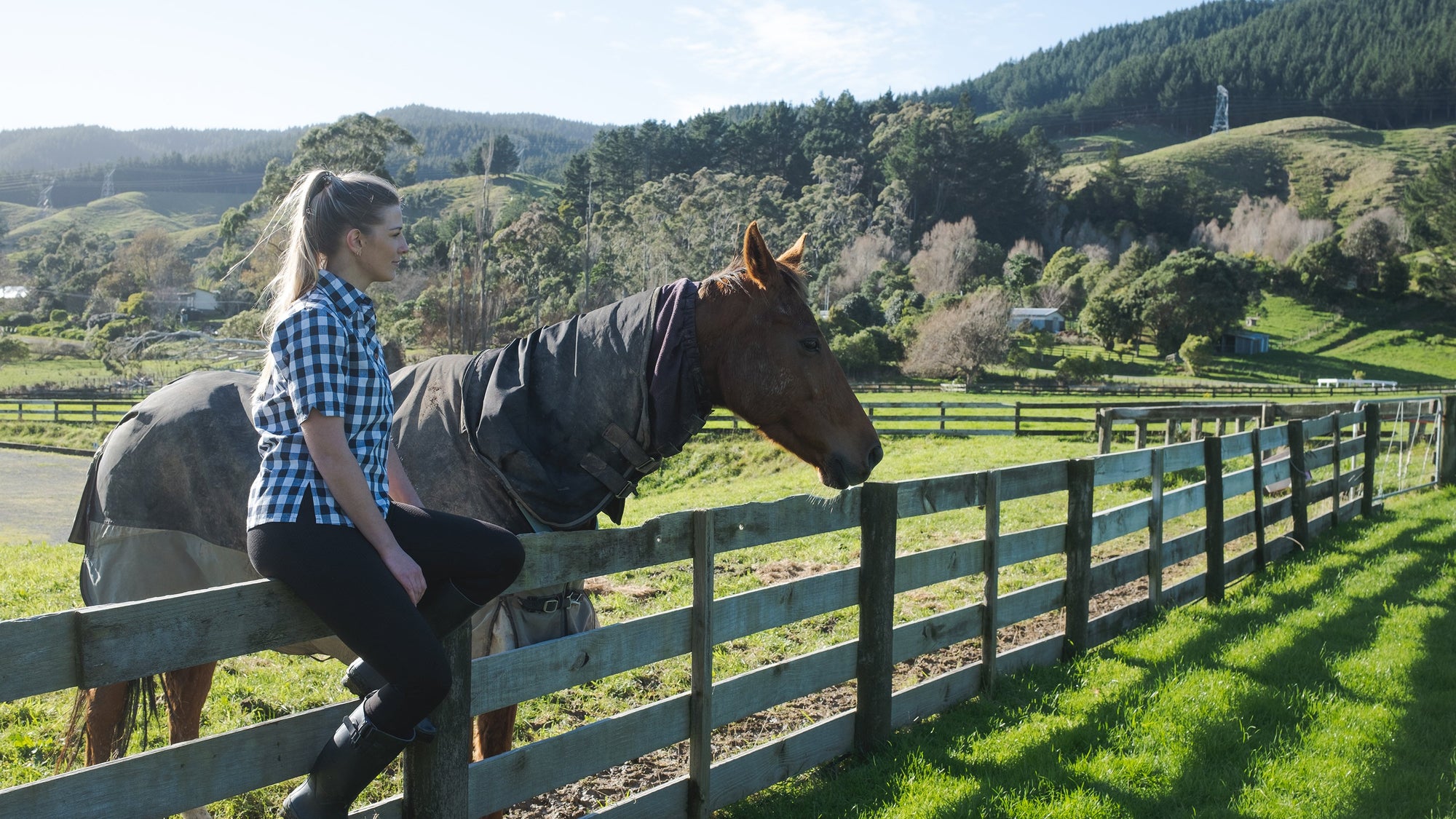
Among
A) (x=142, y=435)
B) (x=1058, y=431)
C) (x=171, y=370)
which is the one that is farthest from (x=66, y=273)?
(x=142, y=435)

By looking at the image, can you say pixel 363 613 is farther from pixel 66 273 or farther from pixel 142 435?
pixel 66 273

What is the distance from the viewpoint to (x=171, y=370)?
41000 mm

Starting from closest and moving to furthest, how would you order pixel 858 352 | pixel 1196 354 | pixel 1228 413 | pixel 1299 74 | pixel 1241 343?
pixel 1228 413
pixel 858 352
pixel 1196 354
pixel 1241 343
pixel 1299 74

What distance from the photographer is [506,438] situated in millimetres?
2912

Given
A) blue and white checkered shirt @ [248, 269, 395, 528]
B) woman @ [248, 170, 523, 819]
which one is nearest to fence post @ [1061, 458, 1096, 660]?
woman @ [248, 170, 523, 819]

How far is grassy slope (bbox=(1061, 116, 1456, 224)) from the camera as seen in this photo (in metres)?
99.9

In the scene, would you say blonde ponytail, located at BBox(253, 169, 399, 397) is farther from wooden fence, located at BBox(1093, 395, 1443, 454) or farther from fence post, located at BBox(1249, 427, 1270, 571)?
wooden fence, located at BBox(1093, 395, 1443, 454)

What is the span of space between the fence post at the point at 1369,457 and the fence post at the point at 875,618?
8717 millimetres

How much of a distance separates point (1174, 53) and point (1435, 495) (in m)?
173

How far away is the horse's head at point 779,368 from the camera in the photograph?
125 inches

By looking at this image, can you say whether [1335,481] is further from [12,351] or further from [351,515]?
[12,351]

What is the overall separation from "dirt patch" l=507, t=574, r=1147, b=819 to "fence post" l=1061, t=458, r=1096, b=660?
0.53m

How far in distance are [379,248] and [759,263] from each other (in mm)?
1401

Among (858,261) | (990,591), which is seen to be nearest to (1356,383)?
(858,261)
